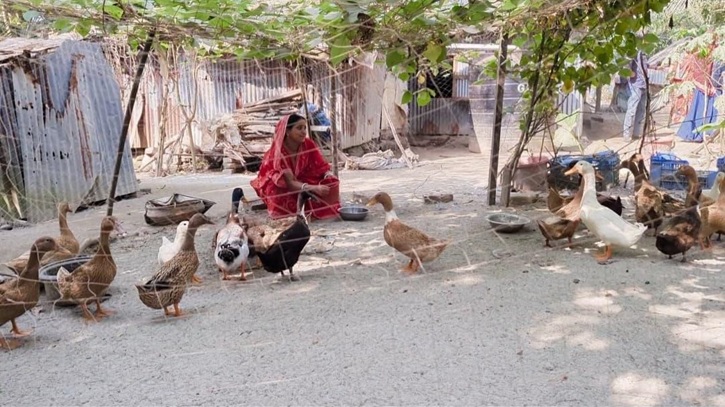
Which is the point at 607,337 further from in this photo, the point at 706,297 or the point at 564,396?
the point at 706,297

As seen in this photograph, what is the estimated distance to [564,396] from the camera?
246 cm

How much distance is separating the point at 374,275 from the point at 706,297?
2094 mm

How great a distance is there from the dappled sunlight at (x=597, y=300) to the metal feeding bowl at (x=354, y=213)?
255 cm

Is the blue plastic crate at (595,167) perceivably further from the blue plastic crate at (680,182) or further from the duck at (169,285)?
the duck at (169,285)

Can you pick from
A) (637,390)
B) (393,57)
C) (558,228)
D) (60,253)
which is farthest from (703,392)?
(60,253)

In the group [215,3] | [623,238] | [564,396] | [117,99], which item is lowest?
[564,396]

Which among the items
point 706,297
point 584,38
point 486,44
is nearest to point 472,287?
point 706,297

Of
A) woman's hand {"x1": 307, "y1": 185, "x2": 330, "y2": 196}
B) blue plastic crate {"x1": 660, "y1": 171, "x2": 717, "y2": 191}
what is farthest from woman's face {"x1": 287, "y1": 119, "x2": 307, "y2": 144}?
blue plastic crate {"x1": 660, "y1": 171, "x2": 717, "y2": 191}

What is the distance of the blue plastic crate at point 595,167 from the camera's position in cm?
644

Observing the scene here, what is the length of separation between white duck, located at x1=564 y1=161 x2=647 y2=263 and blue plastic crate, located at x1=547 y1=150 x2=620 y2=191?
2139 mm

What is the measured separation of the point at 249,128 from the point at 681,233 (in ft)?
25.8

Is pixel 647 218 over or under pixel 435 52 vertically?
under

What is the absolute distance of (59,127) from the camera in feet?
21.8

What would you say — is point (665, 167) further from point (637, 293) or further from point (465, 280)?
point (465, 280)
